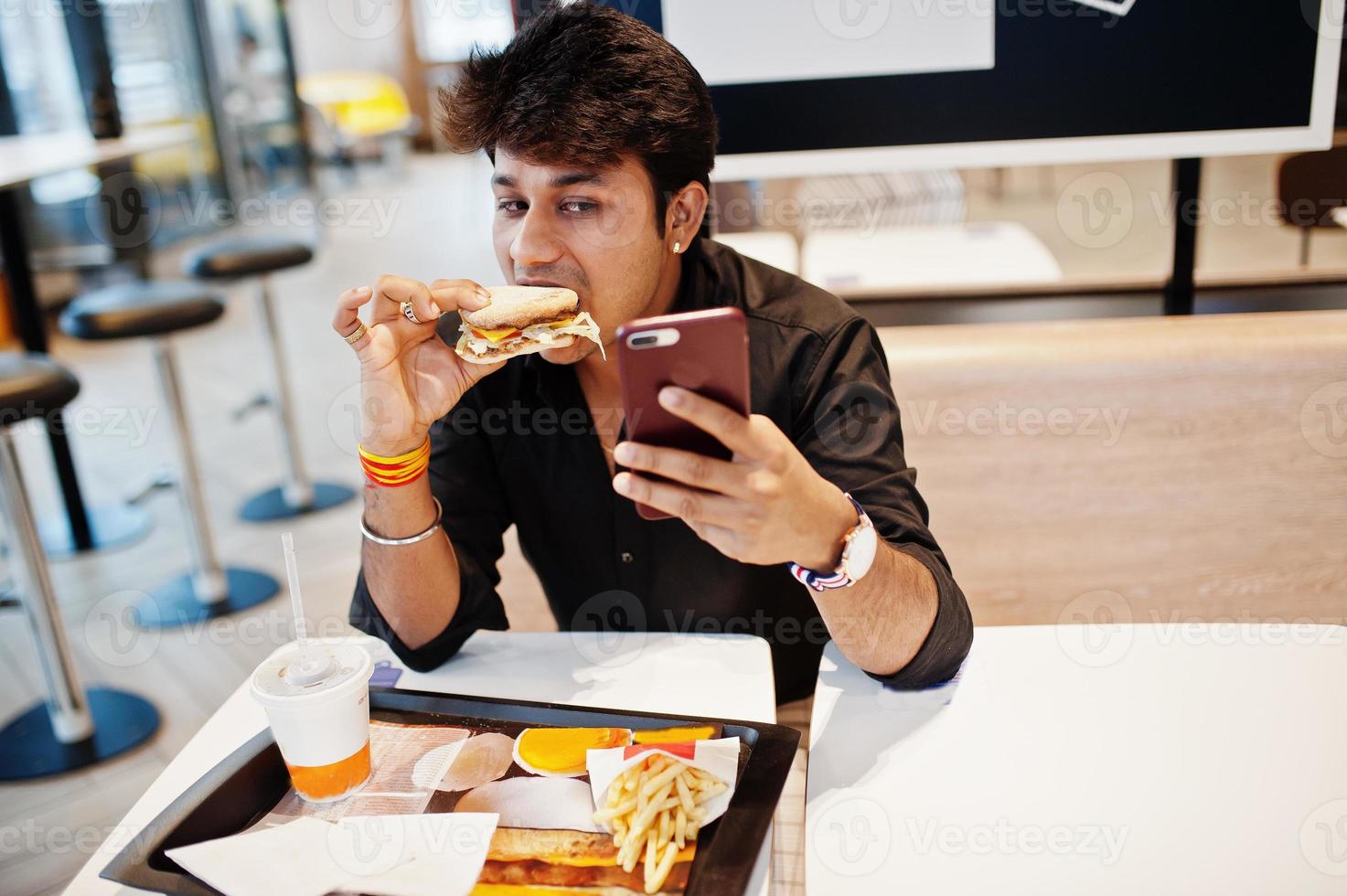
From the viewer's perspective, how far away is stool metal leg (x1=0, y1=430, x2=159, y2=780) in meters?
2.64

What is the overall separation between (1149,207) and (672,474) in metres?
7.26

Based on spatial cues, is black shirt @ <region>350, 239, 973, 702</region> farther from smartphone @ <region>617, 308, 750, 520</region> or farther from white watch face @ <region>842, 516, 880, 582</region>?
smartphone @ <region>617, 308, 750, 520</region>

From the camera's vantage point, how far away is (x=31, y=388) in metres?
2.53

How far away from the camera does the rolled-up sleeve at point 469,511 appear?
152cm

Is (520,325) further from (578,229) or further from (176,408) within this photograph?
(176,408)

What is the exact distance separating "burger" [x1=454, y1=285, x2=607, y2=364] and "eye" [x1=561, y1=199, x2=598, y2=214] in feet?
0.36
